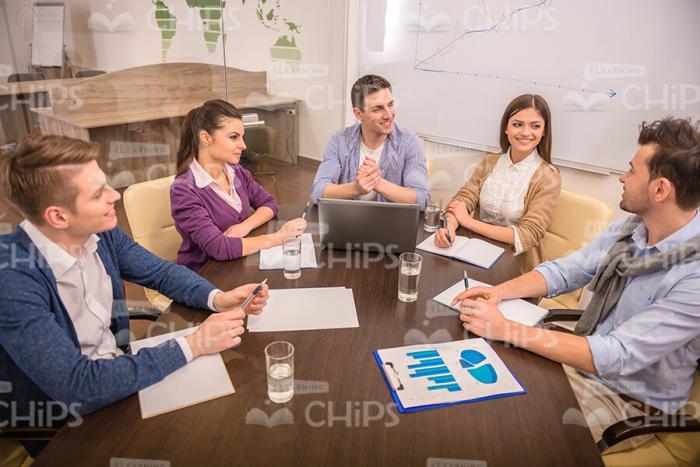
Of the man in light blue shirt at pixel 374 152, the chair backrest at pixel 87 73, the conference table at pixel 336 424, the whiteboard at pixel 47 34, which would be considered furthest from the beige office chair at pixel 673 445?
the chair backrest at pixel 87 73

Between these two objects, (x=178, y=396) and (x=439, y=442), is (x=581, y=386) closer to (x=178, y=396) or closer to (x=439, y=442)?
(x=439, y=442)

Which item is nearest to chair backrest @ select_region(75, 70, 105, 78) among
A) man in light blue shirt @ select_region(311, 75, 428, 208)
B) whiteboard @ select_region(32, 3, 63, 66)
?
whiteboard @ select_region(32, 3, 63, 66)

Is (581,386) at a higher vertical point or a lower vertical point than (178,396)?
lower

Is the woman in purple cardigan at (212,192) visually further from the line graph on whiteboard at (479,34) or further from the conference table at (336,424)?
the line graph on whiteboard at (479,34)

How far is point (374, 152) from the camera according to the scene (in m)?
2.35

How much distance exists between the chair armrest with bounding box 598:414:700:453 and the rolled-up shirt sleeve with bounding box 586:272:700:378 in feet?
0.40

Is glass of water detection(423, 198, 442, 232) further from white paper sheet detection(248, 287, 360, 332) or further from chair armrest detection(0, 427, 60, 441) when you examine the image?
chair armrest detection(0, 427, 60, 441)

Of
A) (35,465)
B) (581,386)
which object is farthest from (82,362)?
(581,386)

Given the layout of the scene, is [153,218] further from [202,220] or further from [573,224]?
[573,224]

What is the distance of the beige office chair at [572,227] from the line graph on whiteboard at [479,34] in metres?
1.03

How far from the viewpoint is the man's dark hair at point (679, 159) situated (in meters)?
1.21

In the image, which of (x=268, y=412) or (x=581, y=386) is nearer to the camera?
(x=268, y=412)

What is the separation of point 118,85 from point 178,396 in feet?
10.6

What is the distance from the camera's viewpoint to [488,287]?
1.42 m
